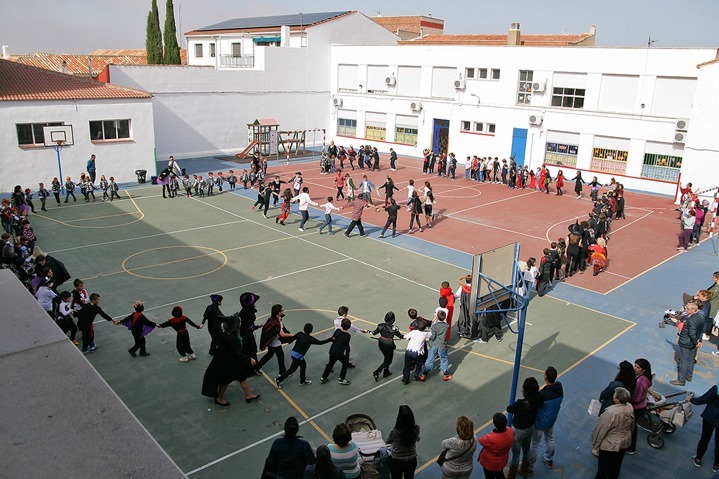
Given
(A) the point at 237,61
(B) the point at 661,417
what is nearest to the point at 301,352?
(B) the point at 661,417

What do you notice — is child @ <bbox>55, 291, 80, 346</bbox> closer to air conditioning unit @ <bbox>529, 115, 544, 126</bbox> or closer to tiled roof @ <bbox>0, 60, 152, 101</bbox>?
tiled roof @ <bbox>0, 60, 152, 101</bbox>

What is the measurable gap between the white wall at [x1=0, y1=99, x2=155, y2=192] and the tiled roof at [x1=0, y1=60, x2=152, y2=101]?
30 centimetres

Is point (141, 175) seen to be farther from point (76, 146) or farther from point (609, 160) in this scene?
point (609, 160)

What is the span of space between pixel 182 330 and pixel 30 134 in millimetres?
21242

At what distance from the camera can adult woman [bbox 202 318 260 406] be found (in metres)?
9.96

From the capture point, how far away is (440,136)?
41.1 meters

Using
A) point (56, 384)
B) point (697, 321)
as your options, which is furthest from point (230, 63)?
point (56, 384)

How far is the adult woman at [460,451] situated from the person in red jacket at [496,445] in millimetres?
286

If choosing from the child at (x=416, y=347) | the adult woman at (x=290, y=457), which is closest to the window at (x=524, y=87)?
the child at (x=416, y=347)

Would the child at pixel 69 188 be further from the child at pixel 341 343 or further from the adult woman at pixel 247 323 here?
the child at pixel 341 343

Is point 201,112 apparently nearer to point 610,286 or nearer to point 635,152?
point 635,152

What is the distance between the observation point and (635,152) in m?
32.1

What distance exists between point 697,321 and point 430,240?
11.2 m

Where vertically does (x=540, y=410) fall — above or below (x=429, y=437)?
above
